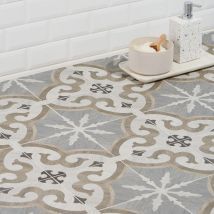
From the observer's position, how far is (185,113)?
1746 mm

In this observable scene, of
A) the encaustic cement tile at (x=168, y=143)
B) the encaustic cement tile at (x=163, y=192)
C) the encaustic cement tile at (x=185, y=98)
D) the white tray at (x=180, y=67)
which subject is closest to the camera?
the encaustic cement tile at (x=163, y=192)

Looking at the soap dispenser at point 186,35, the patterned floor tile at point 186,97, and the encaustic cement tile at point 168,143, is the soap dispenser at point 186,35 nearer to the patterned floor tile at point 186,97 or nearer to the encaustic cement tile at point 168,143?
the patterned floor tile at point 186,97

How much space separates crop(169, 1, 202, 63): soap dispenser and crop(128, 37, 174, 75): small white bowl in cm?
6

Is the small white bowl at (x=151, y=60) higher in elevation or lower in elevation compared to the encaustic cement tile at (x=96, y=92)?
higher

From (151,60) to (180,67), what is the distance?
12cm

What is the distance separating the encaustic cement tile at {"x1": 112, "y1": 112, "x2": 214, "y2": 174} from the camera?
1.56 m

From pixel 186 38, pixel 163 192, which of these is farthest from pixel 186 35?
pixel 163 192

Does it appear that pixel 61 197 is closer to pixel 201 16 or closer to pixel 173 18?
pixel 173 18

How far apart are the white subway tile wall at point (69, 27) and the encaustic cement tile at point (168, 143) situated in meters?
0.33

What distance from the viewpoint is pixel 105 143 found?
1.62 meters

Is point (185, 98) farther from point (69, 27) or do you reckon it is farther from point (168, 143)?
point (69, 27)

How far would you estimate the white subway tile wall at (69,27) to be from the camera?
72.3 inches

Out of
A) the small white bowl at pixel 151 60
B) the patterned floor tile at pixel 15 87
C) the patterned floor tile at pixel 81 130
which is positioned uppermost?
the small white bowl at pixel 151 60

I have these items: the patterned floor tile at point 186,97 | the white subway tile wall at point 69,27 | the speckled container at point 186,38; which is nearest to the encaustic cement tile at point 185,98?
the patterned floor tile at point 186,97
